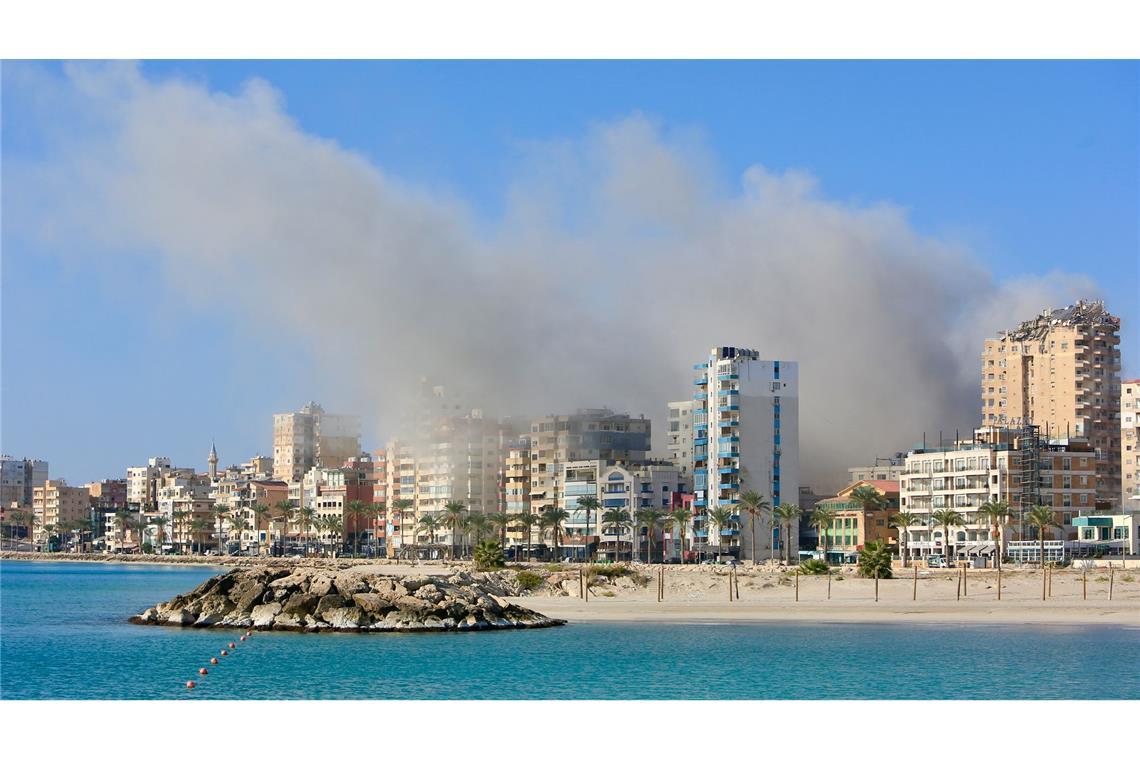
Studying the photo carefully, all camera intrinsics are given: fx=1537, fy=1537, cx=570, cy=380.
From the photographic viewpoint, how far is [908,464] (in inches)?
6166

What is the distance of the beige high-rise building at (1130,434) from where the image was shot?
16638 cm

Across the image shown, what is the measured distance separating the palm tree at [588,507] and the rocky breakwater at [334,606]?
86.5m

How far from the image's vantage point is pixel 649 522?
16412 cm

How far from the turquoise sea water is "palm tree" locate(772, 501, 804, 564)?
248 ft

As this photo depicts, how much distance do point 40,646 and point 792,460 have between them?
10835cm

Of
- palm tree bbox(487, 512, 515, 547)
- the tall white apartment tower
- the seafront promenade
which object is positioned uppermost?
the tall white apartment tower

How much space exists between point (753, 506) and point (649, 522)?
1187 centimetres

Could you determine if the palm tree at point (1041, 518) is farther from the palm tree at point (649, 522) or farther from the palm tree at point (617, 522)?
the palm tree at point (617, 522)

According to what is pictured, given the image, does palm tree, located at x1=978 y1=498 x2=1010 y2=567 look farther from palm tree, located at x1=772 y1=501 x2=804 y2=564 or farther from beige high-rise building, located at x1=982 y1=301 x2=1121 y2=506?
beige high-rise building, located at x1=982 y1=301 x2=1121 y2=506

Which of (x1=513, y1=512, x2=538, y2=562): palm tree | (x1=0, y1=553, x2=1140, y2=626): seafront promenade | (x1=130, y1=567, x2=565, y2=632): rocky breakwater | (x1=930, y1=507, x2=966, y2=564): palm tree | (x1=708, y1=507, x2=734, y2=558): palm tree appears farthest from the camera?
(x1=513, y1=512, x2=538, y2=562): palm tree

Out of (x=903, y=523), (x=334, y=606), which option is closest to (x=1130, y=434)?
(x=903, y=523)

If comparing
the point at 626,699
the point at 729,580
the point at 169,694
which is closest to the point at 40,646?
the point at 169,694

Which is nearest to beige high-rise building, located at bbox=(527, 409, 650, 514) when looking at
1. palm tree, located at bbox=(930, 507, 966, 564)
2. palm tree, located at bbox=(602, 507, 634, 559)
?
palm tree, located at bbox=(602, 507, 634, 559)

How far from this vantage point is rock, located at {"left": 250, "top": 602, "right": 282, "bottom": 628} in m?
75.8
